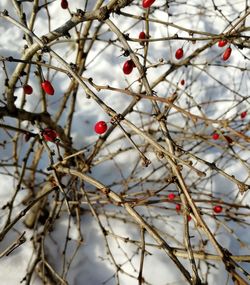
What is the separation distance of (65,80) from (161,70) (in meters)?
0.88

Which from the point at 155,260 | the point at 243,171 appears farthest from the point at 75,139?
the point at 243,171

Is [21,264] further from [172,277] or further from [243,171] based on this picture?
[243,171]

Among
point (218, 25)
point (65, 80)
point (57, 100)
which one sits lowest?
point (57, 100)

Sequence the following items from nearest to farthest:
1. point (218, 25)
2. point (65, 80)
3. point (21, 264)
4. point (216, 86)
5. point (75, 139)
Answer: point (21, 264)
point (75, 139)
point (65, 80)
point (216, 86)
point (218, 25)


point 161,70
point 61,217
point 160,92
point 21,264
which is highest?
point 161,70

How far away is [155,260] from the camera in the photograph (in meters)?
2.19

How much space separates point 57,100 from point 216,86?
4.72 feet

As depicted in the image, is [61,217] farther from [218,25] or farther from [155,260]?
[218,25]

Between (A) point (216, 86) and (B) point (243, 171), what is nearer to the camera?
(B) point (243, 171)

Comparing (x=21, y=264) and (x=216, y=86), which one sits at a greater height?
(x=216, y=86)

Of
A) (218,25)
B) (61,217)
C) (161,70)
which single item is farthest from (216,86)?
(61,217)

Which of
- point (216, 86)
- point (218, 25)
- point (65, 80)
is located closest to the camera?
point (65, 80)

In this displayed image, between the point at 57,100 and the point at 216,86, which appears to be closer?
the point at 57,100

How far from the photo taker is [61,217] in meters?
2.30
